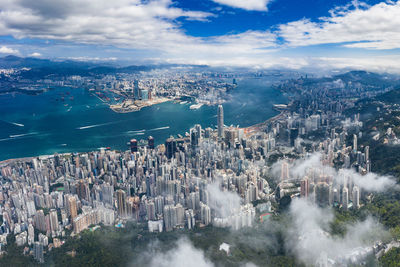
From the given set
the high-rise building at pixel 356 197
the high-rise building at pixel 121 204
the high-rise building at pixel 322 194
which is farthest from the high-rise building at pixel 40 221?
the high-rise building at pixel 356 197

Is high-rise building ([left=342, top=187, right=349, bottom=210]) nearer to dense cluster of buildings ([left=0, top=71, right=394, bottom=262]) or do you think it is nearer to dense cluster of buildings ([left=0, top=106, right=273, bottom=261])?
dense cluster of buildings ([left=0, top=71, right=394, bottom=262])

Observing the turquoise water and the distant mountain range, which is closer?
the turquoise water

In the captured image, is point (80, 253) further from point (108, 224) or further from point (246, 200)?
point (246, 200)

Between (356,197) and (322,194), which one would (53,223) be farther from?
(356,197)

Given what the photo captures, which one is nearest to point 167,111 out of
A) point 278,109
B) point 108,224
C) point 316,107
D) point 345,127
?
point 278,109

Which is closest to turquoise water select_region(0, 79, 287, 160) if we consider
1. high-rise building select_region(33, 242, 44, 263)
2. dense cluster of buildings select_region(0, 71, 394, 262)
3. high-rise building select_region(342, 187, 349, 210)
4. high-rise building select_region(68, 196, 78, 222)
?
dense cluster of buildings select_region(0, 71, 394, 262)

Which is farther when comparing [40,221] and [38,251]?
[40,221]

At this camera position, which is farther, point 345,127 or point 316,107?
point 316,107

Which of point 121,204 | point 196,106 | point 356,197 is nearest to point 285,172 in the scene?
point 356,197
